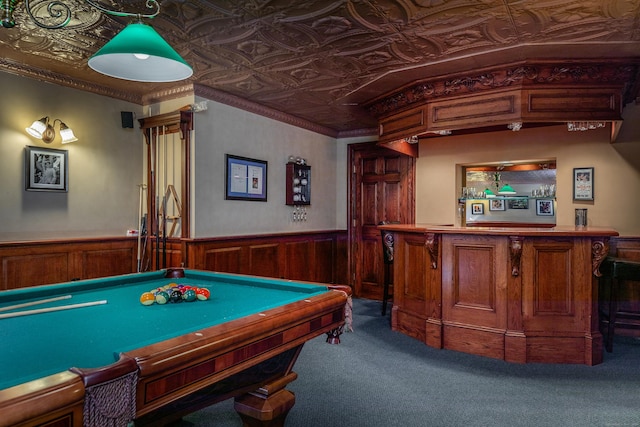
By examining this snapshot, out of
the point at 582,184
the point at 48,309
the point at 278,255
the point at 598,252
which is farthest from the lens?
the point at 278,255

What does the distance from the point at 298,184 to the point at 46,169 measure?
9.50 ft

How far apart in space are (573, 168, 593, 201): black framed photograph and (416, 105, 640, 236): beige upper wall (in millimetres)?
45

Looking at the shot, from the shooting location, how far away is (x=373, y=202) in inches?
250

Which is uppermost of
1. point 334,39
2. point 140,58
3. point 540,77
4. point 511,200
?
point 334,39

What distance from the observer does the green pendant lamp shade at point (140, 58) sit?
191 centimetres

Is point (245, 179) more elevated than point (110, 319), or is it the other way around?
point (245, 179)

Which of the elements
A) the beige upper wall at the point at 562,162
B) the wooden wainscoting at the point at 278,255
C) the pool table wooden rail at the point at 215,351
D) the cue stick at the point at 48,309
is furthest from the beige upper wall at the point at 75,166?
the beige upper wall at the point at 562,162

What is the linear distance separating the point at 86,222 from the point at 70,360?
3.52 metres

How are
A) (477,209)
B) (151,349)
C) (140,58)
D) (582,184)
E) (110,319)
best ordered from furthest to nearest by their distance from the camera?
(477,209) → (582,184) → (140,58) → (110,319) → (151,349)

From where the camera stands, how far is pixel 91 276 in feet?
14.0

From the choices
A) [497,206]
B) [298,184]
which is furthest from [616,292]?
[497,206]

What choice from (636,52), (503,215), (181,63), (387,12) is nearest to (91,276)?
(181,63)

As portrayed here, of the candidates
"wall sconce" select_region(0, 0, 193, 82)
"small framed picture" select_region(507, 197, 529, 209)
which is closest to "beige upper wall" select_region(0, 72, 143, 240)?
"wall sconce" select_region(0, 0, 193, 82)

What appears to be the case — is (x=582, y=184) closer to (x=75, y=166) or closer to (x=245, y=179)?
(x=245, y=179)
